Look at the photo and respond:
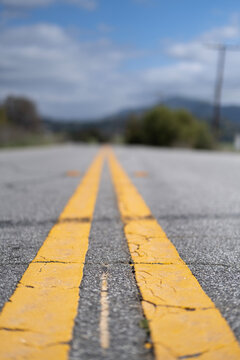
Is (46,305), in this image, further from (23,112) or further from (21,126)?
(23,112)

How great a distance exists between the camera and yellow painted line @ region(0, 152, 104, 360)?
2.69 feet

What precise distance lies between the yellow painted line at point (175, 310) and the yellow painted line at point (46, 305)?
222 millimetres

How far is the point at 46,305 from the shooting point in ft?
3.33

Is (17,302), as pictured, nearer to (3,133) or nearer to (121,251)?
(121,251)

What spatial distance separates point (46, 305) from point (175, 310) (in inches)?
14.6

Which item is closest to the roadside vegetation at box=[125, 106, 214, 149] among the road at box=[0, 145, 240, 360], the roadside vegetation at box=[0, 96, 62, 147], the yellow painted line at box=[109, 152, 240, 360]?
the roadside vegetation at box=[0, 96, 62, 147]

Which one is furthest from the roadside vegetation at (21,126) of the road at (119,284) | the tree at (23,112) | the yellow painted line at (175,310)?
the yellow painted line at (175,310)

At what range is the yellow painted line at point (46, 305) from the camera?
821 mm

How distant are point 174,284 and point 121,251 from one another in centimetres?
41

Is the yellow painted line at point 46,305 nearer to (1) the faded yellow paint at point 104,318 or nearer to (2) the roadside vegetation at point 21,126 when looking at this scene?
(1) the faded yellow paint at point 104,318

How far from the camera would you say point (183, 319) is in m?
0.95

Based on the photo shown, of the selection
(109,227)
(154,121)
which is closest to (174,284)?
(109,227)

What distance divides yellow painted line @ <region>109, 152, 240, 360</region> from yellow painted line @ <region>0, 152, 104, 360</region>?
22cm

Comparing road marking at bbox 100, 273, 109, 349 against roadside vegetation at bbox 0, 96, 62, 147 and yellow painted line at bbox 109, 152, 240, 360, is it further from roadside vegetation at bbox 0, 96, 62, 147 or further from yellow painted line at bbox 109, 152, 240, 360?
roadside vegetation at bbox 0, 96, 62, 147
